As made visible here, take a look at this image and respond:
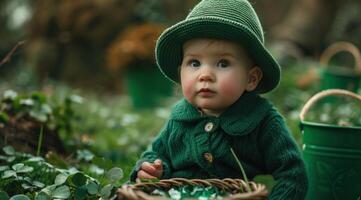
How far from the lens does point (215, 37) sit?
251 centimetres

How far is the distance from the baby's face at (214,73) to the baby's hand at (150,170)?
34cm

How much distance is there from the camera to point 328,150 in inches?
112

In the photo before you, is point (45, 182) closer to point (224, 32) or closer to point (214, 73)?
point (214, 73)

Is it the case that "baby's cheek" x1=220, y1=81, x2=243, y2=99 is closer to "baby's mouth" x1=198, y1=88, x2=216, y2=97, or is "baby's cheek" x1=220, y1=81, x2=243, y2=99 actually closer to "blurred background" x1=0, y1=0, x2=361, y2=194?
"baby's mouth" x1=198, y1=88, x2=216, y2=97

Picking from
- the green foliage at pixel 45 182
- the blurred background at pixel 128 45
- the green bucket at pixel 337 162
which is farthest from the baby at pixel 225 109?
the blurred background at pixel 128 45

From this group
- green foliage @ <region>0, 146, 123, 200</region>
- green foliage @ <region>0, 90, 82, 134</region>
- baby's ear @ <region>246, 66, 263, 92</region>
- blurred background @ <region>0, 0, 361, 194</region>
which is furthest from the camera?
blurred background @ <region>0, 0, 361, 194</region>

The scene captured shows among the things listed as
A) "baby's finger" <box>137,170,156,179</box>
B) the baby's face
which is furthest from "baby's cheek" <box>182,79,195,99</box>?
"baby's finger" <box>137,170,156,179</box>

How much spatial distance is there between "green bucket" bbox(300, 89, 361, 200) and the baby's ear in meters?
0.42

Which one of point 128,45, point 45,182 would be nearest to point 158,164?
point 45,182

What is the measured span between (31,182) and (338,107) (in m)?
3.27

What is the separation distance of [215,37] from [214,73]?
16cm

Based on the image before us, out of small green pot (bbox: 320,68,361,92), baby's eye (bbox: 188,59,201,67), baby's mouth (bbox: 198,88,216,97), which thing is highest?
small green pot (bbox: 320,68,361,92)

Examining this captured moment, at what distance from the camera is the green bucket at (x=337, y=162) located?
9.14 feet

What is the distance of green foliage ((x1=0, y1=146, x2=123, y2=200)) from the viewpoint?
2.33 metres
